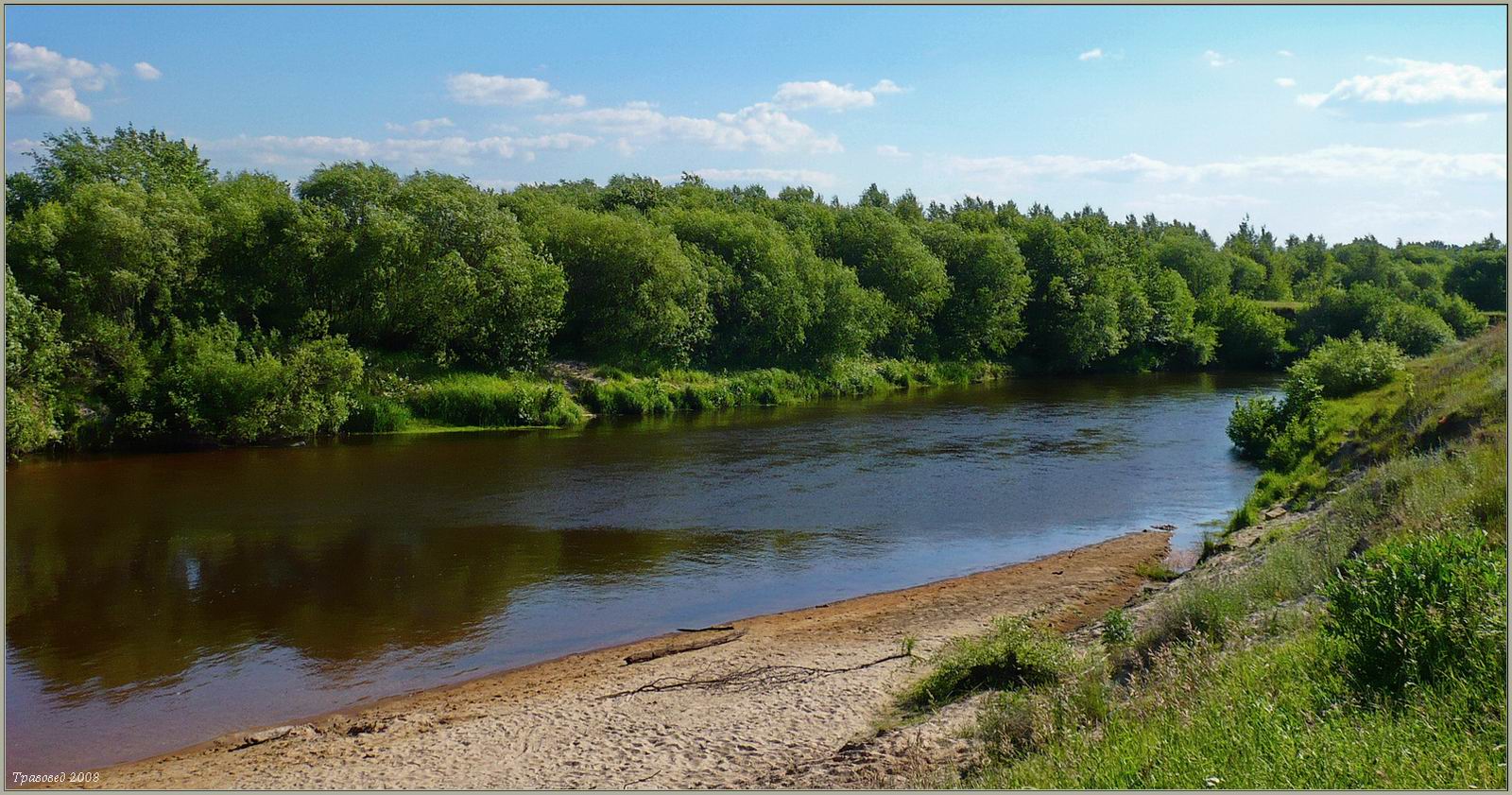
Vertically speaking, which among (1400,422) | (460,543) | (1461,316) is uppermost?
(1461,316)

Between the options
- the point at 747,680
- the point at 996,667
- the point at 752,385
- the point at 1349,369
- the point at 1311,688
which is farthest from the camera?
the point at 752,385

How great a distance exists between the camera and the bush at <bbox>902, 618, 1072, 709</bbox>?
12461 mm

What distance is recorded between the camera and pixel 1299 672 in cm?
901

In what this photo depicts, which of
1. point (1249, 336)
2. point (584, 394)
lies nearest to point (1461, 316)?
point (1249, 336)

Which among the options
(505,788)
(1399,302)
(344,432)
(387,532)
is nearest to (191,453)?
(344,432)

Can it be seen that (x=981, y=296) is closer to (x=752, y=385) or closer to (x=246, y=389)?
(x=752, y=385)

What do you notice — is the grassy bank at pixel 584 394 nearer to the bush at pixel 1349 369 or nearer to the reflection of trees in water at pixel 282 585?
the reflection of trees in water at pixel 282 585

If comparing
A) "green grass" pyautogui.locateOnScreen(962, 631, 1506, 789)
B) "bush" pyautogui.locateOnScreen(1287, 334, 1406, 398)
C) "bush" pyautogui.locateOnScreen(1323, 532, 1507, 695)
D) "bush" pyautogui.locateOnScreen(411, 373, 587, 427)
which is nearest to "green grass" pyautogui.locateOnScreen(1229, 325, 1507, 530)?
"bush" pyautogui.locateOnScreen(1287, 334, 1406, 398)

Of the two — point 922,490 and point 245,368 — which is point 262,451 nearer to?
point 245,368

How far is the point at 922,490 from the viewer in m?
30.0

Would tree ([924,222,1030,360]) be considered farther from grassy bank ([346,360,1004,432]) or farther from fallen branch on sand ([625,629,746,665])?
fallen branch on sand ([625,629,746,665])

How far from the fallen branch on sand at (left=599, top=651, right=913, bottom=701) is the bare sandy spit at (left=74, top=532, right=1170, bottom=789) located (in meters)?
0.05

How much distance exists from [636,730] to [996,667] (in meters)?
4.75

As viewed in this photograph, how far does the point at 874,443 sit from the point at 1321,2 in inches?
1145
